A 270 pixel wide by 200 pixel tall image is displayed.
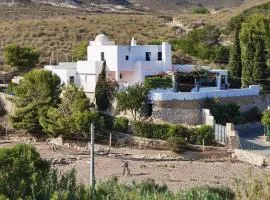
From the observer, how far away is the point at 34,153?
60.6 ft

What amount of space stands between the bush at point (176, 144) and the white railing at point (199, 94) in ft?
11.2

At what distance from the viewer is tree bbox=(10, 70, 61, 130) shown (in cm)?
3444

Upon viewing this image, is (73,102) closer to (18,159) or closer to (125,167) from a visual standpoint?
(125,167)

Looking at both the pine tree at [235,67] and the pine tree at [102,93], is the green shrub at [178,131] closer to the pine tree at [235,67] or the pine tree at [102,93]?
the pine tree at [102,93]

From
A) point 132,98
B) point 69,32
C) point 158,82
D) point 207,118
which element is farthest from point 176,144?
point 69,32

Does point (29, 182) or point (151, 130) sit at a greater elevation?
point (29, 182)

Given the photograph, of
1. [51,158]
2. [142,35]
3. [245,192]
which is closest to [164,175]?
[51,158]

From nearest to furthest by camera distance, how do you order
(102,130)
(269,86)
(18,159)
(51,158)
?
(18,159), (51,158), (102,130), (269,86)

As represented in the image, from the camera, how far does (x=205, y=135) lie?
3112cm

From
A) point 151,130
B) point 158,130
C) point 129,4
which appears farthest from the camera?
point 129,4

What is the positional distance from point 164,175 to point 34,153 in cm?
974

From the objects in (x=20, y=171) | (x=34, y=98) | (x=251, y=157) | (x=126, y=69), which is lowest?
(x=251, y=157)

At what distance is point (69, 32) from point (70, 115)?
32.4 m

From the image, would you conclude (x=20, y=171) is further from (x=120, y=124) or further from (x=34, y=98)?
(x=34, y=98)
